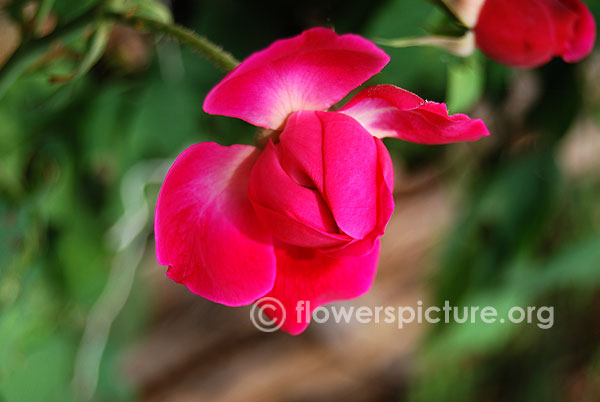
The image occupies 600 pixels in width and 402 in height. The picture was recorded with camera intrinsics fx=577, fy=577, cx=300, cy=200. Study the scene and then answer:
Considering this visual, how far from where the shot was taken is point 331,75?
0.65ft

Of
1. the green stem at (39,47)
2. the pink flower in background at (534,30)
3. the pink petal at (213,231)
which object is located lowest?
the pink petal at (213,231)

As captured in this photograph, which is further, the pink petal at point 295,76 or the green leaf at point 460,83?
the green leaf at point 460,83

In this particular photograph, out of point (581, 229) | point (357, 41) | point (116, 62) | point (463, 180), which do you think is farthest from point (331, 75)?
point (581, 229)

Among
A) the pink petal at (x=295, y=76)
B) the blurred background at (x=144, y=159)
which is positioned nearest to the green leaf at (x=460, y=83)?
the blurred background at (x=144, y=159)

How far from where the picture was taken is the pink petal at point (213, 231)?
0.64ft

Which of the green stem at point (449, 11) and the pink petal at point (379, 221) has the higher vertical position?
the green stem at point (449, 11)

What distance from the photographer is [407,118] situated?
8.0 inches

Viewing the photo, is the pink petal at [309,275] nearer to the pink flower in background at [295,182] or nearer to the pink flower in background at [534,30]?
the pink flower in background at [295,182]

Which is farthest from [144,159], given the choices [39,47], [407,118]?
[407,118]

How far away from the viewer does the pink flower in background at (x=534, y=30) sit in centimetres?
22

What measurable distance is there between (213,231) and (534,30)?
0.14m

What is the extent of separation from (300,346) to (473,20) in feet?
3.36

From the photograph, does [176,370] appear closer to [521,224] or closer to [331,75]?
[521,224]

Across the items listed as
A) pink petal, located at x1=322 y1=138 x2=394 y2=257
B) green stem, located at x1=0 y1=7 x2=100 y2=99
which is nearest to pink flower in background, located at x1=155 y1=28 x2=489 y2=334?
pink petal, located at x1=322 y1=138 x2=394 y2=257
